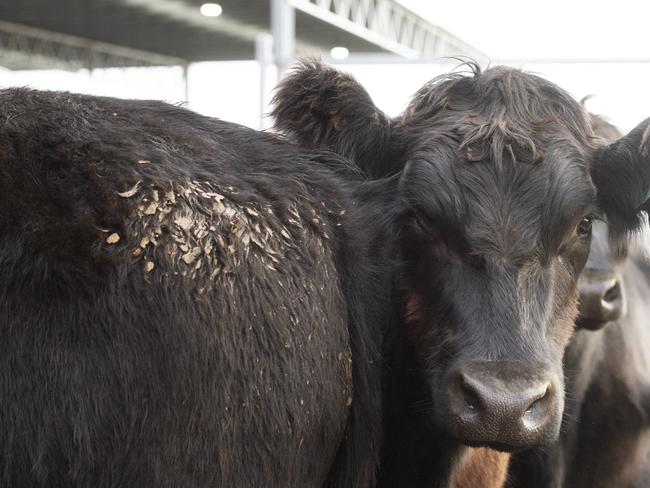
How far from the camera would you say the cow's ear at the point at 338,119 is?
356 centimetres

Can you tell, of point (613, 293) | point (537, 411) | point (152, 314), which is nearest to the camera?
point (152, 314)

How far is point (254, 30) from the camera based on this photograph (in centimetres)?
2119

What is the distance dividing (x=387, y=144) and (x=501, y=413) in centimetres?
140

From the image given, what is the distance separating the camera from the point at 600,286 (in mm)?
4293

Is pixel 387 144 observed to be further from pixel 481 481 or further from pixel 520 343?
pixel 481 481

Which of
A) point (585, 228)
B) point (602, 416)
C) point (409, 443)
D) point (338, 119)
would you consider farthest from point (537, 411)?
point (602, 416)

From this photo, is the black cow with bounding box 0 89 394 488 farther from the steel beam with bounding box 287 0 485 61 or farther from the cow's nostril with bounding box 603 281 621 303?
the steel beam with bounding box 287 0 485 61

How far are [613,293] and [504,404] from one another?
205 cm

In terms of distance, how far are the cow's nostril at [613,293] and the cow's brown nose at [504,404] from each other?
66.1 inches

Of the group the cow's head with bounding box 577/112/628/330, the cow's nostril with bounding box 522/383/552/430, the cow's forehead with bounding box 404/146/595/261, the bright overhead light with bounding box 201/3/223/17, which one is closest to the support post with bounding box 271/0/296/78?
the cow's head with bounding box 577/112/628/330

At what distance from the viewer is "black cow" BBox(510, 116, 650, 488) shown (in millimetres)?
4609

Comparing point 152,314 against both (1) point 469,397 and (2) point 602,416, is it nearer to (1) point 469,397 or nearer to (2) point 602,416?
(1) point 469,397

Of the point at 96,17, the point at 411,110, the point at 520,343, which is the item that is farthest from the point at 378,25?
the point at 96,17

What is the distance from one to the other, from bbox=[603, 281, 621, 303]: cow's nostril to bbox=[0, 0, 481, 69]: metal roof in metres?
8.49
